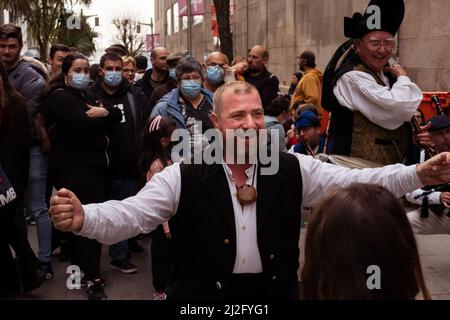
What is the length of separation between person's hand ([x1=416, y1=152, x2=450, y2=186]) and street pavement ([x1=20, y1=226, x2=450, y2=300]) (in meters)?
2.38

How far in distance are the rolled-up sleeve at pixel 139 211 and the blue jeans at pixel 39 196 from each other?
2819mm

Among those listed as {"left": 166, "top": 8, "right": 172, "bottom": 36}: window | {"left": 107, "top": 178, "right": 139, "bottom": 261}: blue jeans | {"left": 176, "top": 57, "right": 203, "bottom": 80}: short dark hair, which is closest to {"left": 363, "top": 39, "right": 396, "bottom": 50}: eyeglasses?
{"left": 176, "top": 57, "right": 203, "bottom": 80}: short dark hair

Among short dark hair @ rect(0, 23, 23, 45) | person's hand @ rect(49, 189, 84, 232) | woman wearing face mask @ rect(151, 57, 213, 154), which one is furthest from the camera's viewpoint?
short dark hair @ rect(0, 23, 23, 45)

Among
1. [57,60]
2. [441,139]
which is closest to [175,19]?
[57,60]

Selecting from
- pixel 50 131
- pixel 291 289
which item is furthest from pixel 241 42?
pixel 291 289

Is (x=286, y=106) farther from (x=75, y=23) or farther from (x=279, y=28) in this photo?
(x=279, y=28)

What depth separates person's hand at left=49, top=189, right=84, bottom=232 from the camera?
8.24 feet

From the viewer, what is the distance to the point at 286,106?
23.1 ft

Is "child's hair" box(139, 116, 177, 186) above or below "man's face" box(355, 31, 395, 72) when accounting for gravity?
below

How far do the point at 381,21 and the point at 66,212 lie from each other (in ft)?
7.98

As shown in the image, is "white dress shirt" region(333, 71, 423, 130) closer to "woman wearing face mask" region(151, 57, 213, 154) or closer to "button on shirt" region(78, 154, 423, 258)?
"button on shirt" region(78, 154, 423, 258)

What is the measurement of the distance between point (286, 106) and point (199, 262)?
14.4ft

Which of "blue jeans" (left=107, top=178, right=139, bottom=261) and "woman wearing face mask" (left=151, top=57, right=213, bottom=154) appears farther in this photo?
"blue jeans" (left=107, top=178, right=139, bottom=261)

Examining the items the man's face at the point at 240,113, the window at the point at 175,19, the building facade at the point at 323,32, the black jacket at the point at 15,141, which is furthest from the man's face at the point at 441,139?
the window at the point at 175,19
